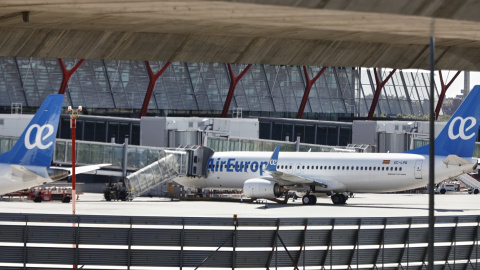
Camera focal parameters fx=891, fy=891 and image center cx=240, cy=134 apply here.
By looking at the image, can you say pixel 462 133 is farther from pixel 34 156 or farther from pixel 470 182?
pixel 470 182

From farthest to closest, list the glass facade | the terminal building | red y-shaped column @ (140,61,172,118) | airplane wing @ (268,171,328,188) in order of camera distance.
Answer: red y-shaped column @ (140,61,172,118), the glass facade, the terminal building, airplane wing @ (268,171,328,188)

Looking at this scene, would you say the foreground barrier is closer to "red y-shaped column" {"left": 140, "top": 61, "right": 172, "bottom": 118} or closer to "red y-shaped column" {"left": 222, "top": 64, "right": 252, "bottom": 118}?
"red y-shaped column" {"left": 140, "top": 61, "right": 172, "bottom": 118}

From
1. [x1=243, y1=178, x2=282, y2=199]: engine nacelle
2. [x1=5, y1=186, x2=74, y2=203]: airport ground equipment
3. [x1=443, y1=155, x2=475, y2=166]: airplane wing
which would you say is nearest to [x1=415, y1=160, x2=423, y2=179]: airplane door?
[x1=443, y1=155, x2=475, y2=166]: airplane wing

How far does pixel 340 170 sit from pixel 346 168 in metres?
0.43

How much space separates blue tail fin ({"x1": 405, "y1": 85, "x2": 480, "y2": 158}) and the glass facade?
37348 millimetres

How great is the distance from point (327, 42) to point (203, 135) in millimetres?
43997

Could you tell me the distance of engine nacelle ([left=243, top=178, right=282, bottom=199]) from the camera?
53750 mm

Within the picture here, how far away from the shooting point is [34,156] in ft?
118

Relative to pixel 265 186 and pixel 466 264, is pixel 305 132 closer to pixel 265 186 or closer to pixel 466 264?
pixel 265 186

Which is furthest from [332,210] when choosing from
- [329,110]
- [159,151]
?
[329,110]

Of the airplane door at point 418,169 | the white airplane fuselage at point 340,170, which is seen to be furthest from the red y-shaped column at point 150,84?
the airplane door at point 418,169

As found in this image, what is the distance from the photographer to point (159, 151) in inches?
2394

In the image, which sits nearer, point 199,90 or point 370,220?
point 370,220

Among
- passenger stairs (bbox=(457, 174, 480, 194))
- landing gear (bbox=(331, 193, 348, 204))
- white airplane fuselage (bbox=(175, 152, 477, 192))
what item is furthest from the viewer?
passenger stairs (bbox=(457, 174, 480, 194))
